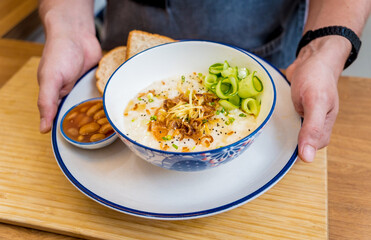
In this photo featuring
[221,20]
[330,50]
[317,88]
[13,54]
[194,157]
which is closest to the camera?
[194,157]

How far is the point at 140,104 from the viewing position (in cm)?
151

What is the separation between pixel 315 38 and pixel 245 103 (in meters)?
0.59

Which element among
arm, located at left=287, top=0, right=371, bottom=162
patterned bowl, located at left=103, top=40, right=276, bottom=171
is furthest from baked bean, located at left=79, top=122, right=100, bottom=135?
arm, located at left=287, top=0, right=371, bottom=162

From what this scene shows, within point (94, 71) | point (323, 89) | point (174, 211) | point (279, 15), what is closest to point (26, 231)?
point (174, 211)

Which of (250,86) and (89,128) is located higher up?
(250,86)

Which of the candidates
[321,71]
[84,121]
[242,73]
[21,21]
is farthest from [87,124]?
[21,21]

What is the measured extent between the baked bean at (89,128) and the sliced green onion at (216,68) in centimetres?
59

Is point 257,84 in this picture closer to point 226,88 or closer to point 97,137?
point 226,88

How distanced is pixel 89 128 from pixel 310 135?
936mm

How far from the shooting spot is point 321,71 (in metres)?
1.42

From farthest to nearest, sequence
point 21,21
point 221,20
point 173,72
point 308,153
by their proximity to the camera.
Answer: point 21,21 → point 221,20 → point 173,72 → point 308,153

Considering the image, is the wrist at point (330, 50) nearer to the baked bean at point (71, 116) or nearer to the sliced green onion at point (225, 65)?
the sliced green onion at point (225, 65)

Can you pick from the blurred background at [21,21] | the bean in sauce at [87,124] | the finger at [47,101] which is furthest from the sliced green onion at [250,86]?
the blurred background at [21,21]

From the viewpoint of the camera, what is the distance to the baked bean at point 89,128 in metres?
1.47
